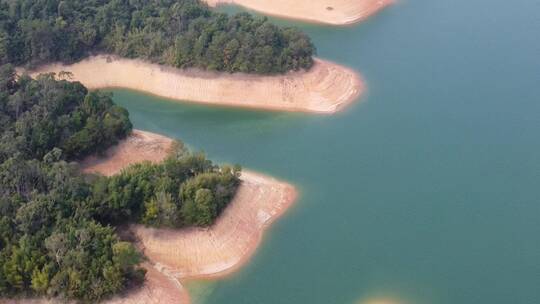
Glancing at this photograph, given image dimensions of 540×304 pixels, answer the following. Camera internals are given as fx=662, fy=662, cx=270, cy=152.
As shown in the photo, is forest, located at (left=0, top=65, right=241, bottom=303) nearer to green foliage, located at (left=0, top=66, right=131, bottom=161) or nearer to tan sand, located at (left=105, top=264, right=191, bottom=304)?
green foliage, located at (left=0, top=66, right=131, bottom=161)

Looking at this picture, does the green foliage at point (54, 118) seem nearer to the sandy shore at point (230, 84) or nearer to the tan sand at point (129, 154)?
the tan sand at point (129, 154)

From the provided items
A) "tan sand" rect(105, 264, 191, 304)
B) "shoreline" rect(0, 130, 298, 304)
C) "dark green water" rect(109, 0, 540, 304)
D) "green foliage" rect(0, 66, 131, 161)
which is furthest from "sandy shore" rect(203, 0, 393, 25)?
"tan sand" rect(105, 264, 191, 304)

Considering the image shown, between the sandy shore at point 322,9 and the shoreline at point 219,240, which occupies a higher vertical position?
the sandy shore at point 322,9

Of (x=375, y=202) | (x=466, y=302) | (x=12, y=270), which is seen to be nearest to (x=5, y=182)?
(x=12, y=270)

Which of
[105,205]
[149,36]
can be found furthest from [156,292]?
[149,36]

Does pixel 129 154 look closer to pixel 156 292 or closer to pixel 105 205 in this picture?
pixel 105 205

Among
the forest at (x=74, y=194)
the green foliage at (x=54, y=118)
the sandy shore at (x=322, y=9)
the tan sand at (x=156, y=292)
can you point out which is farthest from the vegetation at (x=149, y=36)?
the tan sand at (x=156, y=292)
